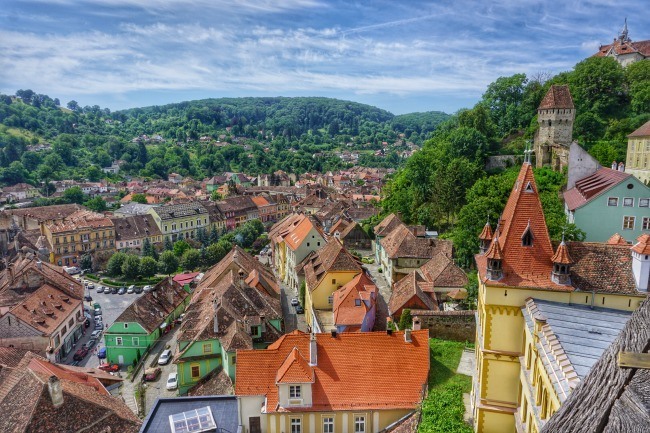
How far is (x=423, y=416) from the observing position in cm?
2058

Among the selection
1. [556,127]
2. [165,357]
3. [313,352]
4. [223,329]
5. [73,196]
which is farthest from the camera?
[73,196]

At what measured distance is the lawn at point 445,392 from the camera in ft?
64.8

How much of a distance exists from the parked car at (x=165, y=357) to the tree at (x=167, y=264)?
1250 inches

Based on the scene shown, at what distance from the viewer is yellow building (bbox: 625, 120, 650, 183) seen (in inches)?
1858

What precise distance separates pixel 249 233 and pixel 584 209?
6099 centimetres

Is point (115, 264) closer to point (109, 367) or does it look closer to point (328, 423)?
point (109, 367)

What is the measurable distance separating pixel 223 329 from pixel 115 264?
42672mm

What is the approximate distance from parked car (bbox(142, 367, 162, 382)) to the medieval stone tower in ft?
154

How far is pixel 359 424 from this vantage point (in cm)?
2342

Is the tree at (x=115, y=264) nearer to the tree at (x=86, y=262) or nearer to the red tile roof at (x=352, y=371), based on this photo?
the tree at (x=86, y=262)

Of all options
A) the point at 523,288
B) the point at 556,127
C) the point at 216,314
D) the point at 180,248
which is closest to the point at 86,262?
the point at 180,248

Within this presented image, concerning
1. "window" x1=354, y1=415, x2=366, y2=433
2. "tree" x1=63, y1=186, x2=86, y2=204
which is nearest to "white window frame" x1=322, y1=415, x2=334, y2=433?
"window" x1=354, y1=415, x2=366, y2=433

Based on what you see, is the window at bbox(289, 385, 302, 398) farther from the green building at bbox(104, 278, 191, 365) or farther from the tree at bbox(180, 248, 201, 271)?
the tree at bbox(180, 248, 201, 271)

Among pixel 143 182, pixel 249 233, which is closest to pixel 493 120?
pixel 249 233
